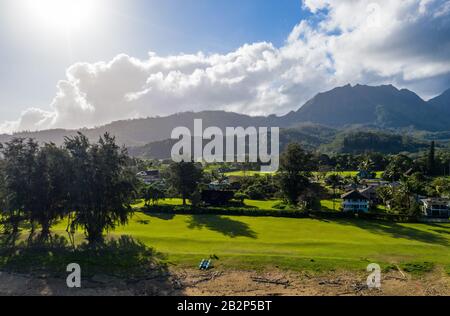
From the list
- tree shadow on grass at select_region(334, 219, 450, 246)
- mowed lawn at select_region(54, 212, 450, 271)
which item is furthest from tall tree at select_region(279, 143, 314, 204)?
tree shadow on grass at select_region(334, 219, 450, 246)

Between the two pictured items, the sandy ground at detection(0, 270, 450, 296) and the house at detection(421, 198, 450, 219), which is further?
the house at detection(421, 198, 450, 219)

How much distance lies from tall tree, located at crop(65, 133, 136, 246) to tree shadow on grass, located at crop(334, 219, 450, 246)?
118 feet

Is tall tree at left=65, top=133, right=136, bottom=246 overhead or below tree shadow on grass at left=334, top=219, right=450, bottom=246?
overhead

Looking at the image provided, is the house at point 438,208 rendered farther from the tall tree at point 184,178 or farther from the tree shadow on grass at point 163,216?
the tree shadow on grass at point 163,216

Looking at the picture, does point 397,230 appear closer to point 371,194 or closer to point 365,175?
point 371,194

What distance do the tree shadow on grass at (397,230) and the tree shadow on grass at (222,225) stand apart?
708 inches

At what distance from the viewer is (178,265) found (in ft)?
104

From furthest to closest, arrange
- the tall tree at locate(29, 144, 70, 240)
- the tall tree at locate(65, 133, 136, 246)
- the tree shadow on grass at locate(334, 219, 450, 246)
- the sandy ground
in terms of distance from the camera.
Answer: the tree shadow on grass at locate(334, 219, 450, 246)
the tall tree at locate(29, 144, 70, 240)
the tall tree at locate(65, 133, 136, 246)
the sandy ground

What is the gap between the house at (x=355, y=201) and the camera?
68.0 m

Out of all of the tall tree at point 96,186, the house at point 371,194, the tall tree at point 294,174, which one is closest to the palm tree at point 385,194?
the house at point 371,194

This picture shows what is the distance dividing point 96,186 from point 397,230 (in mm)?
42853

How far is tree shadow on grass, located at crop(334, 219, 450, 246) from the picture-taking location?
4341 centimetres

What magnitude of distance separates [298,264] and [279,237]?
424 inches

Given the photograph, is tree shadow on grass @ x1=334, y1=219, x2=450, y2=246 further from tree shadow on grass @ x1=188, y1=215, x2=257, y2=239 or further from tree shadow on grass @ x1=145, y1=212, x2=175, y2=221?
tree shadow on grass @ x1=145, y1=212, x2=175, y2=221
